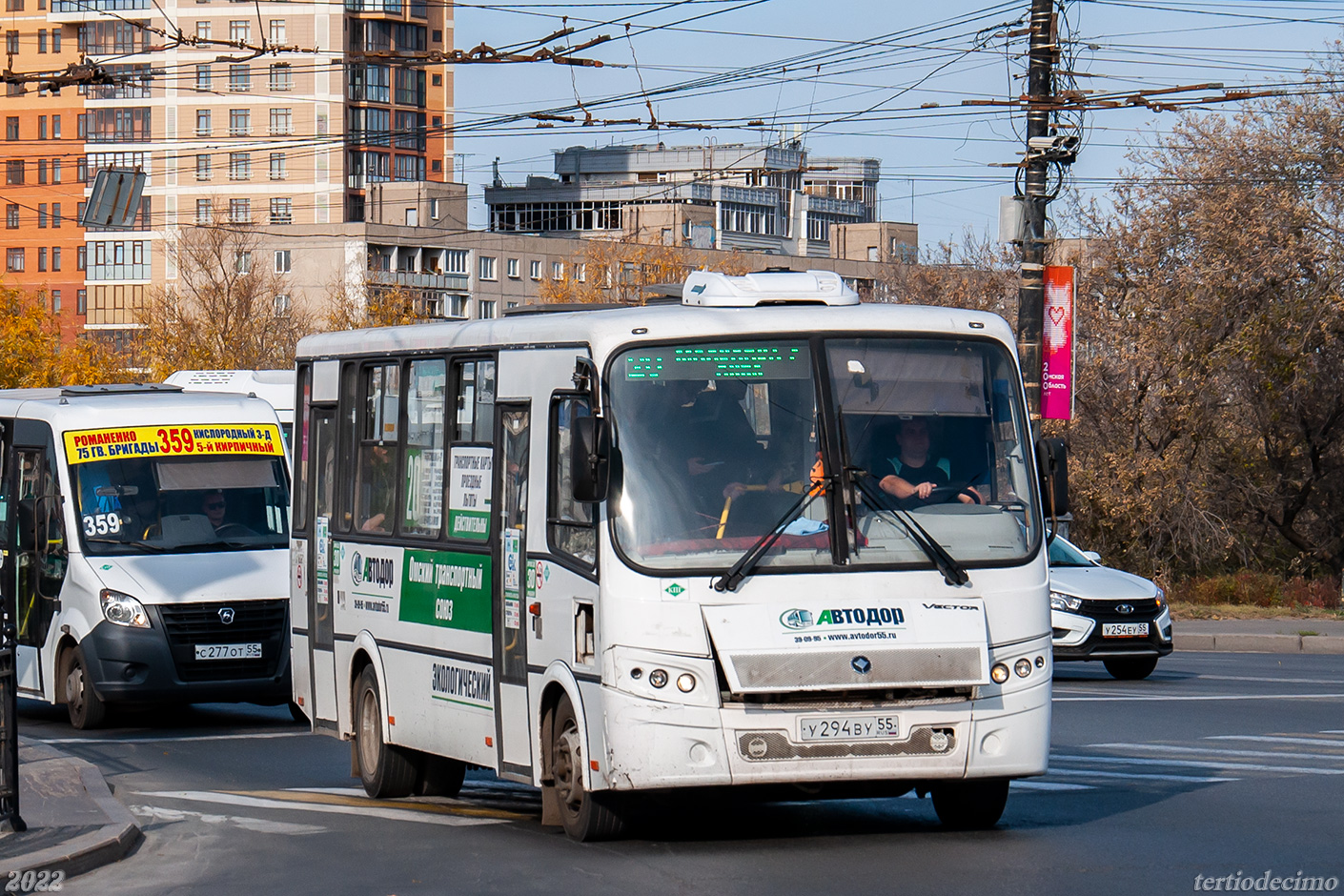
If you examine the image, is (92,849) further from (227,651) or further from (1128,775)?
(227,651)

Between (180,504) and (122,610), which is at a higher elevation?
(180,504)

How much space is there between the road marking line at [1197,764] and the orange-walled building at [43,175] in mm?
108952

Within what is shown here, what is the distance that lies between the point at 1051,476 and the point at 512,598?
2849mm

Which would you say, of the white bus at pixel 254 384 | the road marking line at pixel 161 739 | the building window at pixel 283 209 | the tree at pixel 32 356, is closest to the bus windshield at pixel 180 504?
the road marking line at pixel 161 739

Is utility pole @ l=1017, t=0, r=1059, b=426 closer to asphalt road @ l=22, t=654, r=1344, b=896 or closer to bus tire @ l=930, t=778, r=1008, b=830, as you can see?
asphalt road @ l=22, t=654, r=1344, b=896

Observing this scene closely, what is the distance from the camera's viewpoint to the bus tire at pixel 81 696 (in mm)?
17781

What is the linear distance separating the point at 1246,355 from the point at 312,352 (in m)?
28.1

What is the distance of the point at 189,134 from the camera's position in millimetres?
115938

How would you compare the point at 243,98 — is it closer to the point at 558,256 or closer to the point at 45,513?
the point at 558,256

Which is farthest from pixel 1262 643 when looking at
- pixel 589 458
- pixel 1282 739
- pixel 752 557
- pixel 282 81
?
pixel 282 81

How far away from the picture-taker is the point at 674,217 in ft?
436

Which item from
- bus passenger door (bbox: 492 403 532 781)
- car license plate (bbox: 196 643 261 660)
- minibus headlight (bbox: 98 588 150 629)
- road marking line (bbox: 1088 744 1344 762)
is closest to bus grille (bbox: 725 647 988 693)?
bus passenger door (bbox: 492 403 532 781)

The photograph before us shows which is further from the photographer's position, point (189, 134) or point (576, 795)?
point (189, 134)

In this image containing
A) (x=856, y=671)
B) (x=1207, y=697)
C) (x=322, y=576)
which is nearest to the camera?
(x=856, y=671)
